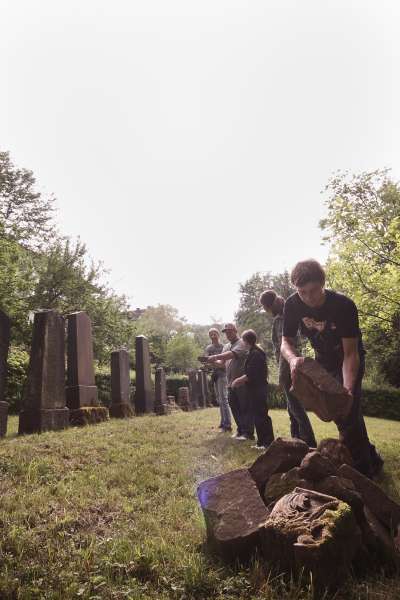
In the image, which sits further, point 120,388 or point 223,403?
point 120,388

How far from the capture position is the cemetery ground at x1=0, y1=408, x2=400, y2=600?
234cm

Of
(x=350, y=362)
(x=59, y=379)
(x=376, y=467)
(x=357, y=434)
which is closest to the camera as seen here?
(x=350, y=362)

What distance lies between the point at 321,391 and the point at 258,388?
A: 10.4 feet

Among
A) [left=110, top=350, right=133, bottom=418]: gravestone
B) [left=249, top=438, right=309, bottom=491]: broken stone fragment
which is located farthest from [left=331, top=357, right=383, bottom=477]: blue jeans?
[left=110, top=350, right=133, bottom=418]: gravestone

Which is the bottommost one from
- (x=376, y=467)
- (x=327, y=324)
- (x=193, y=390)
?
(x=376, y=467)

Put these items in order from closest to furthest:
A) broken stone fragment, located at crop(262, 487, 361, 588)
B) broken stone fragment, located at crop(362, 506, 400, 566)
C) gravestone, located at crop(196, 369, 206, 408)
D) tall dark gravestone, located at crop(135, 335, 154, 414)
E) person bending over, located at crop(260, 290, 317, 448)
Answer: broken stone fragment, located at crop(262, 487, 361, 588) → broken stone fragment, located at crop(362, 506, 400, 566) → person bending over, located at crop(260, 290, 317, 448) → tall dark gravestone, located at crop(135, 335, 154, 414) → gravestone, located at crop(196, 369, 206, 408)

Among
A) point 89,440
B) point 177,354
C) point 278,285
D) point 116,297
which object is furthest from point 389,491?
point 278,285

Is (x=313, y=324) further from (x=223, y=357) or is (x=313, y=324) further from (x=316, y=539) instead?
(x=223, y=357)

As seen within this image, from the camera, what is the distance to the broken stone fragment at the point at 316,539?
2238mm

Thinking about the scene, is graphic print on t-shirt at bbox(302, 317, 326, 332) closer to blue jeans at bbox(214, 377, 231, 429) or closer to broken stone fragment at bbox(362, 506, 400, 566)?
broken stone fragment at bbox(362, 506, 400, 566)

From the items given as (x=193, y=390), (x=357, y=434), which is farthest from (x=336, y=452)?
(x=193, y=390)

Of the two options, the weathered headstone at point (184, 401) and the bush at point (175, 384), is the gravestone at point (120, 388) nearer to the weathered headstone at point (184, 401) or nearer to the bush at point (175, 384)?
the weathered headstone at point (184, 401)

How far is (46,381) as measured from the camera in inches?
302

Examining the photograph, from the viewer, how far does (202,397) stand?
70.5 feet
